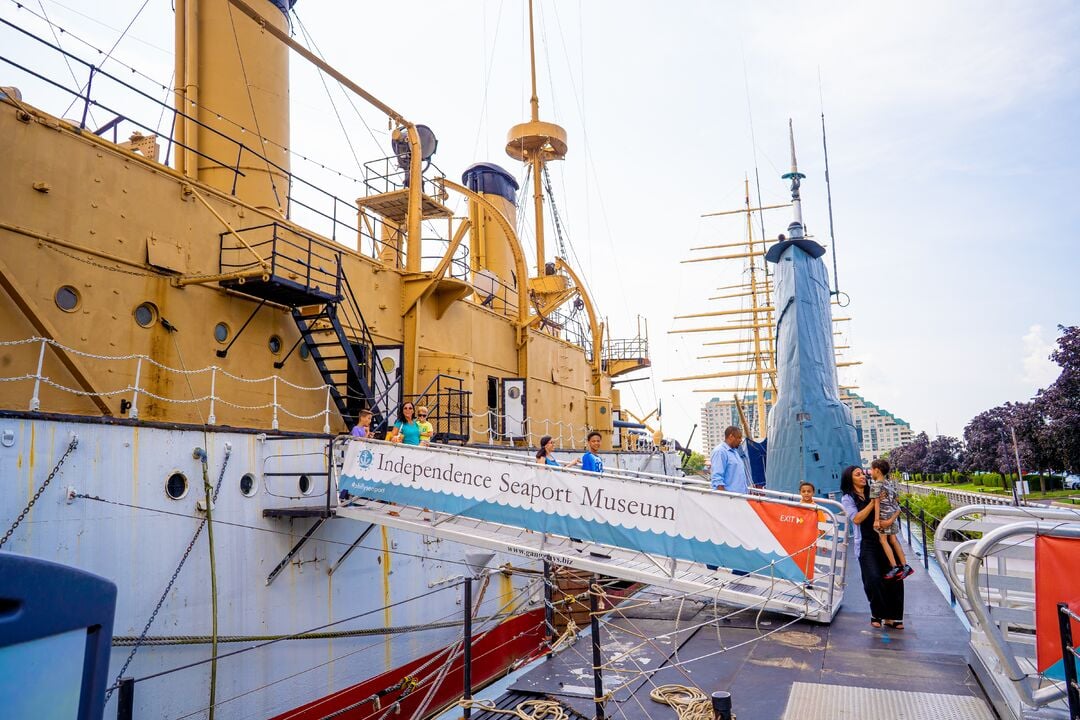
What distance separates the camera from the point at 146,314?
857cm

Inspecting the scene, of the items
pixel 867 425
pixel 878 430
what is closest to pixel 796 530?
pixel 867 425

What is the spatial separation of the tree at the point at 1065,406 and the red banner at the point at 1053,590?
3523cm

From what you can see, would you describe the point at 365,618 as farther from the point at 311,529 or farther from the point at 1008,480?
the point at 1008,480

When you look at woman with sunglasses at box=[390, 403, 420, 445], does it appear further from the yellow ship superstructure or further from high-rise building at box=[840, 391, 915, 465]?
high-rise building at box=[840, 391, 915, 465]

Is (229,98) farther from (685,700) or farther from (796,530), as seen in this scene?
(685,700)

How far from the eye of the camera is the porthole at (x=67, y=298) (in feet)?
24.9

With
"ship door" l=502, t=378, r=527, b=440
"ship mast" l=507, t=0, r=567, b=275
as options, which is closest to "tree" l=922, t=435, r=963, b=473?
"ship mast" l=507, t=0, r=567, b=275

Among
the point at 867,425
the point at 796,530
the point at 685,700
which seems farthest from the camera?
the point at 867,425

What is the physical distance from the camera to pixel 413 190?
13.2 m

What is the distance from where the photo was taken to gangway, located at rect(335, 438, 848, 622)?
5.70 meters

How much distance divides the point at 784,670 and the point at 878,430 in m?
184

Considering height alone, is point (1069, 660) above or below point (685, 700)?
above

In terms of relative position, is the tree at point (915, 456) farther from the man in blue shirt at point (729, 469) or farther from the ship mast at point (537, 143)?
the man in blue shirt at point (729, 469)

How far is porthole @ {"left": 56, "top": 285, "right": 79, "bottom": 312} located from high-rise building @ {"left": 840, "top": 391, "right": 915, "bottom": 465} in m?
122
